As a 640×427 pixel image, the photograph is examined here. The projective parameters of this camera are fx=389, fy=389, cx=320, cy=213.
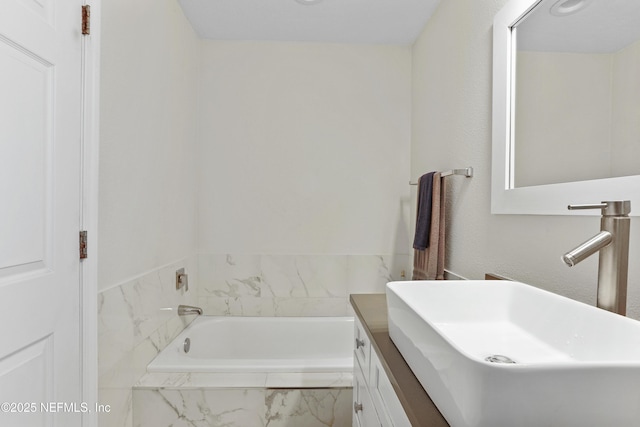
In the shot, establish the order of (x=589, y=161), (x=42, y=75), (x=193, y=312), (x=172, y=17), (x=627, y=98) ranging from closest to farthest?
(x=627, y=98)
(x=589, y=161)
(x=42, y=75)
(x=172, y=17)
(x=193, y=312)

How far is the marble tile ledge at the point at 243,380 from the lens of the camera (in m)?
1.71

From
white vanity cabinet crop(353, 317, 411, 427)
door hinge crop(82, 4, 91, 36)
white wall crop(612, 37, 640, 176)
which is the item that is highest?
door hinge crop(82, 4, 91, 36)

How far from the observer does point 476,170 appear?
1.71 meters

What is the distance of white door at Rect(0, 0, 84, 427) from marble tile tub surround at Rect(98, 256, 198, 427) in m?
0.14

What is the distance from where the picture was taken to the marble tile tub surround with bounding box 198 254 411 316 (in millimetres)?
2707

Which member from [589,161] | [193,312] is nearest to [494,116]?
[589,161]

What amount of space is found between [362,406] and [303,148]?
183 cm

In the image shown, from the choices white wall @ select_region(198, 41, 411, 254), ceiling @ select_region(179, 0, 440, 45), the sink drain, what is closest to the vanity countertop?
the sink drain

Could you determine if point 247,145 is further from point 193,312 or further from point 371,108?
point 193,312

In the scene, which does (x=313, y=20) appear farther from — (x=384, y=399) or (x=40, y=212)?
(x=384, y=399)

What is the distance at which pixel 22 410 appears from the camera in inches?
42.2

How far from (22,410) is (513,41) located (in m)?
1.93

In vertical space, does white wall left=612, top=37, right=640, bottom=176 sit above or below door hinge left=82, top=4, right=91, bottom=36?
below

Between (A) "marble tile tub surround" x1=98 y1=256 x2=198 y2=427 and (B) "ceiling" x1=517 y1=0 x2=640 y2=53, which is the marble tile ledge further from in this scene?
(B) "ceiling" x1=517 y1=0 x2=640 y2=53
